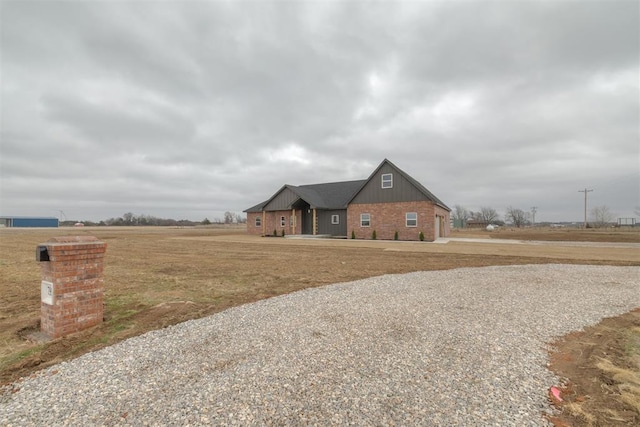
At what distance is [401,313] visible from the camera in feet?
17.5

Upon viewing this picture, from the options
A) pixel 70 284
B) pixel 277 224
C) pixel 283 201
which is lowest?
pixel 70 284

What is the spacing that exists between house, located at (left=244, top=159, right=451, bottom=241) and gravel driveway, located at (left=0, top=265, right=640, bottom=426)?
18248mm

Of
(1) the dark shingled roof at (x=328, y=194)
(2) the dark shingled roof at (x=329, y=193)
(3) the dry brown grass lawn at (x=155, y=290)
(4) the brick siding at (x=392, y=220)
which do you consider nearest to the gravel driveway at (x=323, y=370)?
(3) the dry brown grass lawn at (x=155, y=290)

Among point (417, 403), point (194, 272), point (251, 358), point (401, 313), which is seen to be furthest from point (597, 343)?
point (194, 272)

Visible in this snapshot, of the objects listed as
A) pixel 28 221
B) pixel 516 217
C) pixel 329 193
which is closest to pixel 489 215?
pixel 516 217

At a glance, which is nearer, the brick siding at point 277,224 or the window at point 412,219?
the window at point 412,219

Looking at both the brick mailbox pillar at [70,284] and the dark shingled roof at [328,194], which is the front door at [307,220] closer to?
the dark shingled roof at [328,194]

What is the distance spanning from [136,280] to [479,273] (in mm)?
9893

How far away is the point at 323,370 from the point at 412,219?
22.1 metres

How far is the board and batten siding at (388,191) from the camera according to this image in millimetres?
24156

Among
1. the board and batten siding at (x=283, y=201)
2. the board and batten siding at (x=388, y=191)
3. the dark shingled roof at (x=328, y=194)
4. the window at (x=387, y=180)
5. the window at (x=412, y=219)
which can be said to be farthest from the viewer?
the board and batten siding at (x=283, y=201)

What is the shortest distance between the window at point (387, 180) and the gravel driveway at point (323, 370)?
19.4m

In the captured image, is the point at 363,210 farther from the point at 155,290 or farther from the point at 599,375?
the point at 599,375

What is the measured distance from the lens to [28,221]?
262 feet
